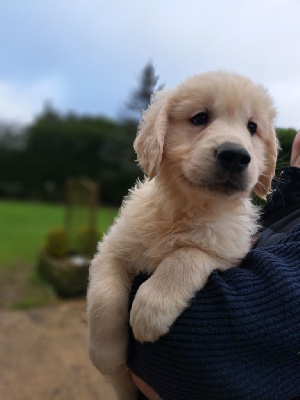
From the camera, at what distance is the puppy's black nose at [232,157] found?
5.60ft

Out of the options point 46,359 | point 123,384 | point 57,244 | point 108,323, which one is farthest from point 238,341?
point 57,244

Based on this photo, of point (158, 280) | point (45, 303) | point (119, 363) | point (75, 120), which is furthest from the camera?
point (75, 120)

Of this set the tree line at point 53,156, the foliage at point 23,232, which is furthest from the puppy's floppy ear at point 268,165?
the tree line at point 53,156

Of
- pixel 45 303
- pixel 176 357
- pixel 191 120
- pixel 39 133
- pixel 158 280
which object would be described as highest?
pixel 191 120

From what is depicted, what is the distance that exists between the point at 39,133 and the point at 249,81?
27161mm

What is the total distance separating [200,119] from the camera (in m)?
1.98

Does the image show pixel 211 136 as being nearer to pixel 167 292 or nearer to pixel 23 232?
pixel 167 292

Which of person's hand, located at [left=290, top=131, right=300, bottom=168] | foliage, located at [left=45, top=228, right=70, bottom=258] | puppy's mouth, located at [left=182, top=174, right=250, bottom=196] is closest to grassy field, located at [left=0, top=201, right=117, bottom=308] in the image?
foliage, located at [left=45, top=228, right=70, bottom=258]

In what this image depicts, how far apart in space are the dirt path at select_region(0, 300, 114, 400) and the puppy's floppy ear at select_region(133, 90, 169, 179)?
2972 millimetres

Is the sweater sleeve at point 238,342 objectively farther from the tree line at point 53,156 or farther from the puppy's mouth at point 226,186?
the tree line at point 53,156

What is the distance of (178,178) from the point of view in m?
1.94

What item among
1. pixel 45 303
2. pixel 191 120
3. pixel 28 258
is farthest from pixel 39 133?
pixel 191 120

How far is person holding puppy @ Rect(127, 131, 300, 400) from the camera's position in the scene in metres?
1.52

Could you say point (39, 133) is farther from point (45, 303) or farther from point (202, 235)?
point (202, 235)
